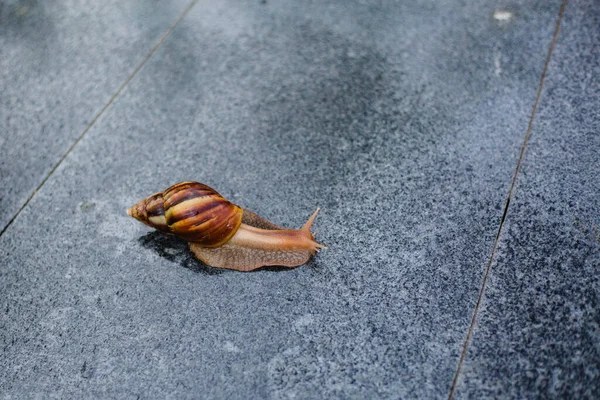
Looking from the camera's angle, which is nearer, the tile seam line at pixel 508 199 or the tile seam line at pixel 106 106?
the tile seam line at pixel 508 199

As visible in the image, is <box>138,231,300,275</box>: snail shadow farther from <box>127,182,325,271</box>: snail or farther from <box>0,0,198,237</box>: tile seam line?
<box>0,0,198,237</box>: tile seam line

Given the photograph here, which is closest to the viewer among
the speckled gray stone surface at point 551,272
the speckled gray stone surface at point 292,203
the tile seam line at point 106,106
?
the speckled gray stone surface at point 551,272

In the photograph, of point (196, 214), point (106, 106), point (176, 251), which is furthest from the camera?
point (106, 106)

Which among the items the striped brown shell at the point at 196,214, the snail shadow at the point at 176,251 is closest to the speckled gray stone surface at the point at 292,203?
the snail shadow at the point at 176,251

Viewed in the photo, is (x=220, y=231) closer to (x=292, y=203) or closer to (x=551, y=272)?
(x=292, y=203)

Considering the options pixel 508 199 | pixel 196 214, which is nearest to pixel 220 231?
pixel 196 214

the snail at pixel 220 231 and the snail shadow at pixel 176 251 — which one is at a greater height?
the snail at pixel 220 231

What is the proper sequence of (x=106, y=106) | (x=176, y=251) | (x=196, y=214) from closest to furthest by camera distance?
(x=196, y=214) → (x=176, y=251) → (x=106, y=106)

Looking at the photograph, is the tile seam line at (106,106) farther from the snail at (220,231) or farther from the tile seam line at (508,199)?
the tile seam line at (508,199)
